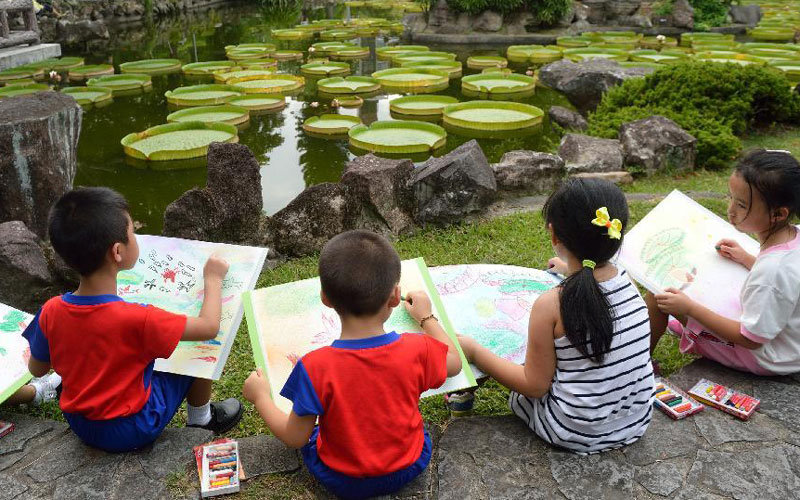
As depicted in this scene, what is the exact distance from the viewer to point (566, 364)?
227cm

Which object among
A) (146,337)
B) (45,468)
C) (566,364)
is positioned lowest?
(45,468)

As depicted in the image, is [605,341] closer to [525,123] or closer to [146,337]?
[146,337]

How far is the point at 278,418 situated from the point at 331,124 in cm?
571

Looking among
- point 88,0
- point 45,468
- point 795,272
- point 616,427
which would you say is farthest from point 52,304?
point 88,0

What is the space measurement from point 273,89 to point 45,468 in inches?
286

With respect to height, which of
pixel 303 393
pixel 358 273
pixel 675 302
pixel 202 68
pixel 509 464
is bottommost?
pixel 509 464

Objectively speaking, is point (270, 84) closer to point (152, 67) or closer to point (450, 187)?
point (152, 67)

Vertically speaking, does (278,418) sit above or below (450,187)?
below

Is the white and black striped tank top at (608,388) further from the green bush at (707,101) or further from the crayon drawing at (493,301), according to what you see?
the green bush at (707,101)

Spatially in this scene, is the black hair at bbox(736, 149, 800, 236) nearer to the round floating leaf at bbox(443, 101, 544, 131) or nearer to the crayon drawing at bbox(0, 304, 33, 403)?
the crayon drawing at bbox(0, 304, 33, 403)

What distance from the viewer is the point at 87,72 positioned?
996cm

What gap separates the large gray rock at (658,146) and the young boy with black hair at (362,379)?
4.35m

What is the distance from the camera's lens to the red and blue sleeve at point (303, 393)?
194cm

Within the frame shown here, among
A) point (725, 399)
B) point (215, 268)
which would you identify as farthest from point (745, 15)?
point (215, 268)
